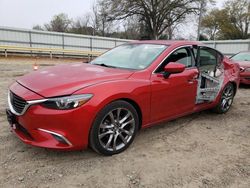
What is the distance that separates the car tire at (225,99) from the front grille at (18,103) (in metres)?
3.87

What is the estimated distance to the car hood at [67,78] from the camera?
2.92 metres

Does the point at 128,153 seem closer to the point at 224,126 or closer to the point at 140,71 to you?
the point at 140,71

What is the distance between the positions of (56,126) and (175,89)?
198 cm

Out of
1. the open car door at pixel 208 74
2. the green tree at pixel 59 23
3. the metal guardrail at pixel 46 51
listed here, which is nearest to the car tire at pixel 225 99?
the open car door at pixel 208 74

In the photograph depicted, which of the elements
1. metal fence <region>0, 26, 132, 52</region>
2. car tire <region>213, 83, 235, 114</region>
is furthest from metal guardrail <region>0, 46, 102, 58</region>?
car tire <region>213, 83, 235, 114</region>

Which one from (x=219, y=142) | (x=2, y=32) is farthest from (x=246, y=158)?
(x=2, y=32)

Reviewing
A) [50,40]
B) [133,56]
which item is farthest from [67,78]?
[50,40]

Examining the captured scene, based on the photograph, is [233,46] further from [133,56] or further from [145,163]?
[145,163]

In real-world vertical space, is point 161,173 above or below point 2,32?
below

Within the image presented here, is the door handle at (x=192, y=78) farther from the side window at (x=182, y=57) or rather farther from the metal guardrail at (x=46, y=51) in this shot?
the metal guardrail at (x=46, y=51)

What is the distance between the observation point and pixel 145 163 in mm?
3152

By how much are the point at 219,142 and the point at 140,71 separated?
169 cm

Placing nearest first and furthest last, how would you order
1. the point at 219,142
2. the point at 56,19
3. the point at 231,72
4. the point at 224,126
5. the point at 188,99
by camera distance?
the point at 219,142 < the point at 188,99 < the point at 224,126 < the point at 231,72 < the point at 56,19

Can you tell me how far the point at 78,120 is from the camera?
2.87 meters
